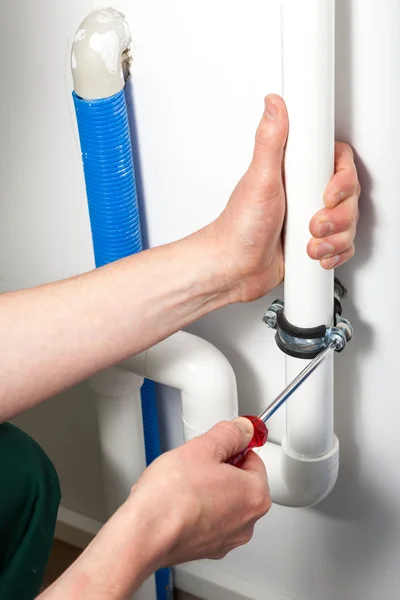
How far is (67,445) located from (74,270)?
0.30 metres

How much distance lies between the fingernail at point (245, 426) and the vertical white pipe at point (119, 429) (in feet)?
0.95

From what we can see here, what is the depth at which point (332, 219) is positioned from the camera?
0.69 metres

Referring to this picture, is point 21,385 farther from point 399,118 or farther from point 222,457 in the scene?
point 399,118

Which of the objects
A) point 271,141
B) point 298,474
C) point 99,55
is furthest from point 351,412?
point 99,55

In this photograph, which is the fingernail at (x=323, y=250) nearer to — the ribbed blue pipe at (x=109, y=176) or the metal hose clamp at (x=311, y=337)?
the metal hose clamp at (x=311, y=337)

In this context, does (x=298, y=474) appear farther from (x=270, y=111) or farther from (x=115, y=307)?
(x=270, y=111)

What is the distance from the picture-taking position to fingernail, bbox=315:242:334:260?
70 centimetres

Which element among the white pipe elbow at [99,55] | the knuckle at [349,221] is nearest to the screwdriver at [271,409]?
the knuckle at [349,221]

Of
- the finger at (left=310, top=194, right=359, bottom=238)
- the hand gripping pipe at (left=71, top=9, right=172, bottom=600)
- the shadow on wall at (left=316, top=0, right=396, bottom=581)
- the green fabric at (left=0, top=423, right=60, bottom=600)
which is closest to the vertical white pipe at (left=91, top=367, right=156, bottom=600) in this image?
the hand gripping pipe at (left=71, top=9, right=172, bottom=600)

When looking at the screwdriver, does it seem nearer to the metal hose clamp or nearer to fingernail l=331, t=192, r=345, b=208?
the metal hose clamp

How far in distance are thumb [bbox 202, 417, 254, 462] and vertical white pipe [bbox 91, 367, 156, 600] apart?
0.29m

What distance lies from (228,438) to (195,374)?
0.23 meters

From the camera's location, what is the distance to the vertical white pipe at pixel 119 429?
3.09 feet

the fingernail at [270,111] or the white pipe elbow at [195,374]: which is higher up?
the fingernail at [270,111]
